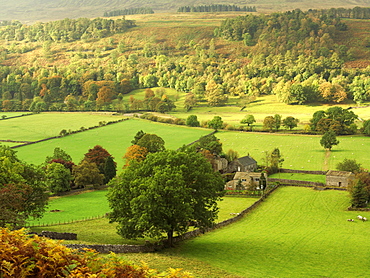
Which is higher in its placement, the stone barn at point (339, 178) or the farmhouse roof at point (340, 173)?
the farmhouse roof at point (340, 173)

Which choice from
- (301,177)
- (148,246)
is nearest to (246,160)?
(301,177)

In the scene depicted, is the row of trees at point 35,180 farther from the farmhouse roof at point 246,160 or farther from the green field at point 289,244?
the farmhouse roof at point 246,160

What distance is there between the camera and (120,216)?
3588cm

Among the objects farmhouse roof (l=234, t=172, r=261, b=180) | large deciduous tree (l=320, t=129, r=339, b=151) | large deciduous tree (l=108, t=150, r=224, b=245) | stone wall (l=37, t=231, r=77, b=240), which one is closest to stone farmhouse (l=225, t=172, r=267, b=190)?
farmhouse roof (l=234, t=172, r=261, b=180)

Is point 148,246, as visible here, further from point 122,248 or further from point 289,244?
point 289,244

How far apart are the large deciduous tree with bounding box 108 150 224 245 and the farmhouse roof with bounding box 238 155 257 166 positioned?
38.7 meters

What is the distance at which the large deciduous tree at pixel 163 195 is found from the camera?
3388 centimetres

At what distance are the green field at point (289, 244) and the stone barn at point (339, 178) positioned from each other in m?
9.66

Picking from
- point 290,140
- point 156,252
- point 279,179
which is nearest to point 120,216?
point 156,252

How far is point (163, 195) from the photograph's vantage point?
114 ft

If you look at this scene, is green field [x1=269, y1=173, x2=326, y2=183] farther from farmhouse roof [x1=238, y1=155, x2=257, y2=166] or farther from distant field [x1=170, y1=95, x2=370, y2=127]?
distant field [x1=170, y1=95, x2=370, y2=127]

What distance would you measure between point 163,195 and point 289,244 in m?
12.0

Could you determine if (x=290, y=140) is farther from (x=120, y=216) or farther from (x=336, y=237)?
(x=120, y=216)

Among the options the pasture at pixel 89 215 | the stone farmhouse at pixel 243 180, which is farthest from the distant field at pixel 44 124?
the stone farmhouse at pixel 243 180
